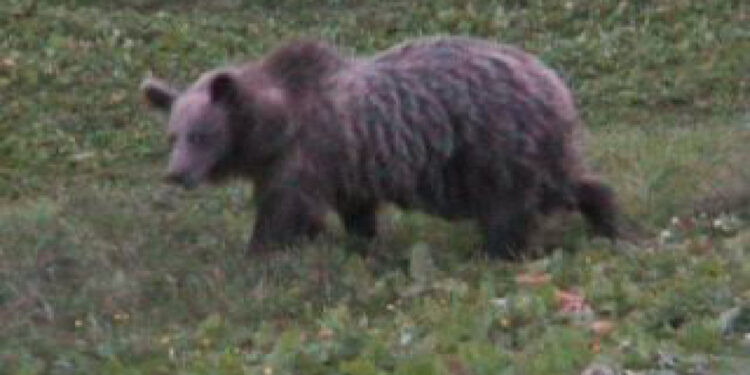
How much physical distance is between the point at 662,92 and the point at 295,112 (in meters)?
8.30

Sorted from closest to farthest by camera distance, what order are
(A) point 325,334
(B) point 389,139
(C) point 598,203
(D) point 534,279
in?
(A) point 325,334 < (D) point 534,279 < (B) point 389,139 < (C) point 598,203

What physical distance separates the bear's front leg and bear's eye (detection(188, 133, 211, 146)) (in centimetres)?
46

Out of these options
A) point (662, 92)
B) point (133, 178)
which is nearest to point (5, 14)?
point (133, 178)

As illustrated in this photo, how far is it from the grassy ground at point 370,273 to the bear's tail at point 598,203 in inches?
5.1

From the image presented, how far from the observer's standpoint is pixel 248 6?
22156 millimetres

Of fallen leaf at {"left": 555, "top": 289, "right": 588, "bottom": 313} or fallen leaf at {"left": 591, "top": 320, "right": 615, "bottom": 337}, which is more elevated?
fallen leaf at {"left": 591, "top": 320, "right": 615, "bottom": 337}

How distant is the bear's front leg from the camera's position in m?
10.6

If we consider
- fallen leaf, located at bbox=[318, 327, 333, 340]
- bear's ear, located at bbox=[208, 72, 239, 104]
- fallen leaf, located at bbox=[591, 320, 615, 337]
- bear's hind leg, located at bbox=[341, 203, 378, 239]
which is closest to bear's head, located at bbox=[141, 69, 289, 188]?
bear's ear, located at bbox=[208, 72, 239, 104]

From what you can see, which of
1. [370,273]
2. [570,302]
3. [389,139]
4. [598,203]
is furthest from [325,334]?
[598,203]

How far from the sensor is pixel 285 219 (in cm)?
1057

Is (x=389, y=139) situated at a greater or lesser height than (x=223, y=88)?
lesser

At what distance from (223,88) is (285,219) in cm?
79

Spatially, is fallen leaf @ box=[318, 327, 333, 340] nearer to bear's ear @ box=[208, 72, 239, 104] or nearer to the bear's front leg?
the bear's front leg

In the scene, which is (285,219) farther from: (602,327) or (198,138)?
(602,327)
